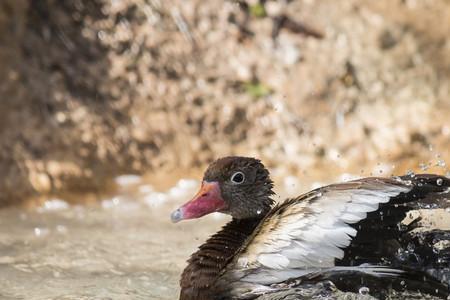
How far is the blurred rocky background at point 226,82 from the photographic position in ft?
25.8

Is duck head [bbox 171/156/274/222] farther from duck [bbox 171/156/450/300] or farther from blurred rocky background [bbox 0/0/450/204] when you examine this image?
blurred rocky background [bbox 0/0/450/204]

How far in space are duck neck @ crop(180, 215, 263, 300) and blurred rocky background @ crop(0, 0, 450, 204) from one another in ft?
9.63

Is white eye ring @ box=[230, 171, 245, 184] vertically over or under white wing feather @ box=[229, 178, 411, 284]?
over

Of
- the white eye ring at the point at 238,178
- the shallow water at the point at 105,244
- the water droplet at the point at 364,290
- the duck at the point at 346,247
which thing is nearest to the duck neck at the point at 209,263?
the duck at the point at 346,247

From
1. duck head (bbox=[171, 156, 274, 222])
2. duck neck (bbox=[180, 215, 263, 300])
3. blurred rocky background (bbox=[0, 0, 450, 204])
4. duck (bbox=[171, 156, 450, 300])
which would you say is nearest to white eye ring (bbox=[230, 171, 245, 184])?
duck head (bbox=[171, 156, 274, 222])

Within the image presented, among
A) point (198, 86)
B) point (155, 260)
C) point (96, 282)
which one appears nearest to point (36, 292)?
point (96, 282)

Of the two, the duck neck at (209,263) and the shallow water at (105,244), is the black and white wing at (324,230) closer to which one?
the duck neck at (209,263)

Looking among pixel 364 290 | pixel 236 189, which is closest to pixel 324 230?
pixel 364 290

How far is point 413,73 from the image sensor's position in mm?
8312

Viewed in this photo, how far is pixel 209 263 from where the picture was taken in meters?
4.74

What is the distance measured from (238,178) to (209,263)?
601 mm

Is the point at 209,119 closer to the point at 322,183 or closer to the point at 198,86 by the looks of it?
the point at 198,86

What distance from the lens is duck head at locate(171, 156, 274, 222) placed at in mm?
5086

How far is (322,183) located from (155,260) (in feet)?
7.01
